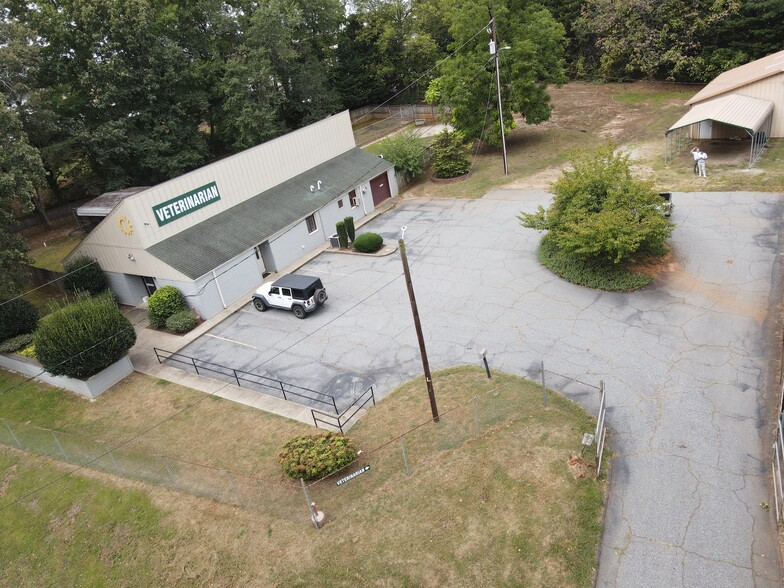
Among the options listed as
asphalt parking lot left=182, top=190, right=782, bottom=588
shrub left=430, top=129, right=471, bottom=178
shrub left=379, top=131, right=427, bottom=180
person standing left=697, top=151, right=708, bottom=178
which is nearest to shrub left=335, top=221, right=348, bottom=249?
asphalt parking lot left=182, top=190, right=782, bottom=588

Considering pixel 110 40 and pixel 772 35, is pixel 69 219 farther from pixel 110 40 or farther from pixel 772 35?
pixel 772 35

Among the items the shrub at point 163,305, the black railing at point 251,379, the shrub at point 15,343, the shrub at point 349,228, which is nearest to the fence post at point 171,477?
the black railing at point 251,379

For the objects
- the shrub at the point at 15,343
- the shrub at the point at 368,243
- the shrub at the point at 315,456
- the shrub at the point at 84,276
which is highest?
the shrub at the point at 84,276

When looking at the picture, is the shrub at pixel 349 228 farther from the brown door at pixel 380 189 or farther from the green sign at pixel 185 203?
the green sign at pixel 185 203

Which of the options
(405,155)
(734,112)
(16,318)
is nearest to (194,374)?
(16,318)

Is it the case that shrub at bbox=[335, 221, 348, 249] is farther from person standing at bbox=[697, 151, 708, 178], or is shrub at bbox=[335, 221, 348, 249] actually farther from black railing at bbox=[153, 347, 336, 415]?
person standing at bbox=[697, 151, 708, 178]

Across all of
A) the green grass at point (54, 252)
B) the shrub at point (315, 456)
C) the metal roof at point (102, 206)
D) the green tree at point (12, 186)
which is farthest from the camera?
the green grass at point (54, 252)

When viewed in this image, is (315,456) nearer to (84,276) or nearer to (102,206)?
(84,276)
